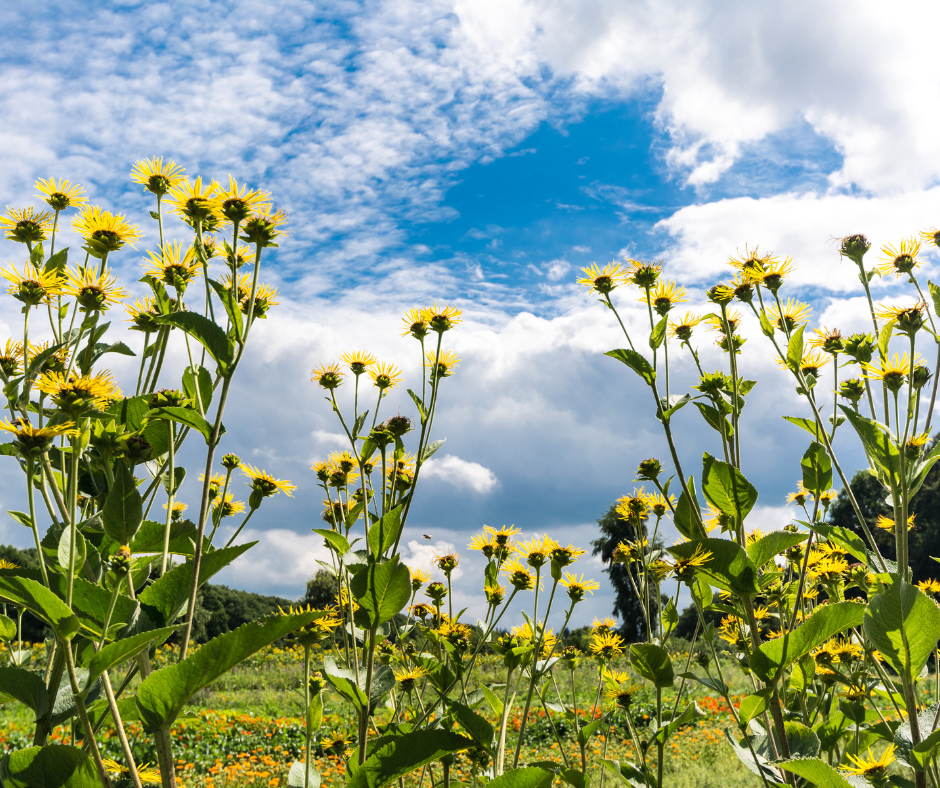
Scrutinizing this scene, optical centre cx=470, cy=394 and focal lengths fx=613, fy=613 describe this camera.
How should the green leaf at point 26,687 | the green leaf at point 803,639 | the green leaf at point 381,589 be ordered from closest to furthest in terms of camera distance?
the green leaf at point 26,687
the green leaf at point 381,589
the green leaf at point 803,639

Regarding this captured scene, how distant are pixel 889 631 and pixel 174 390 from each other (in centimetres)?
201

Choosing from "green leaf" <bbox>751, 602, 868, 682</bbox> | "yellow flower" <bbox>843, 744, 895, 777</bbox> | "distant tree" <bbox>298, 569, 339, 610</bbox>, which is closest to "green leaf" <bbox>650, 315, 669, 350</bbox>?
"green leaf" <bbox>751, 602, 868, 682</bbox>

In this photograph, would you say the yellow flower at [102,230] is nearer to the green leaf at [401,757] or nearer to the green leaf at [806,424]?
the green leaf at [401,757]

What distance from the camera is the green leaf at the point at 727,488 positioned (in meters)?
1.86

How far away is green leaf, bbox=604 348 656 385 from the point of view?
198 cm

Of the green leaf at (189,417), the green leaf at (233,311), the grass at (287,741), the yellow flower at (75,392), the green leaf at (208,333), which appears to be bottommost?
the grass at (287,741)

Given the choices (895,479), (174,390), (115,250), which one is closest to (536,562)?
(895,479)

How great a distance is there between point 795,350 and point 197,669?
195cm

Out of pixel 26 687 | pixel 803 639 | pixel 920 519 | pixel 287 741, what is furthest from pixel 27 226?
pixel 920 519

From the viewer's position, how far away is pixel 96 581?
4.79ft

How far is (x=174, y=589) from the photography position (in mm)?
1296

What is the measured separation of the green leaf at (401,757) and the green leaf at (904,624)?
103 centimetres

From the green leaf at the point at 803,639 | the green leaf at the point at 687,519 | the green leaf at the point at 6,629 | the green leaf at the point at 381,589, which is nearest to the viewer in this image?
→ the green leaf at the point at 381,589

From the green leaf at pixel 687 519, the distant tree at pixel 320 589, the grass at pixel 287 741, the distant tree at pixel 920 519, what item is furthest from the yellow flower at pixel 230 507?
the distant tree at pixel 920 519
